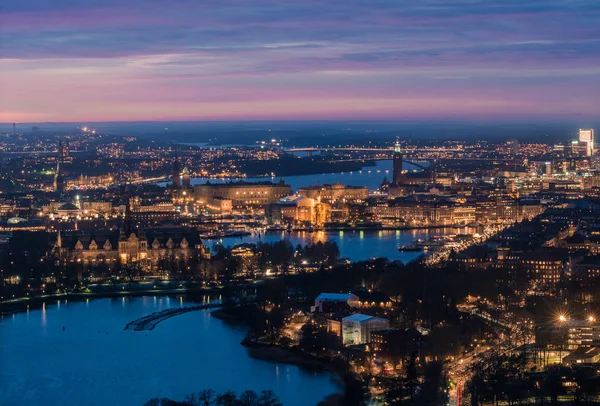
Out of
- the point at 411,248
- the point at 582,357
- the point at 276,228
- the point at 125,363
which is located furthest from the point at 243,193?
the point at 582,357

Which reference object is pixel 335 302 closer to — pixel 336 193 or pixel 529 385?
pixel 529 385

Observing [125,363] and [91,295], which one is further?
[91,295]

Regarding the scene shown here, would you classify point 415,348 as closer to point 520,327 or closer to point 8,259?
point 520,327

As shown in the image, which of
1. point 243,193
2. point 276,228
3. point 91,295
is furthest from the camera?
point 243,193

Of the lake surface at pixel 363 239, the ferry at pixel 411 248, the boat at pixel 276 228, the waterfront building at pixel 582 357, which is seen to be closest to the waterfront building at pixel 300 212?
the boat at pixel 276 228

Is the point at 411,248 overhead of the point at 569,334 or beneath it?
beneath

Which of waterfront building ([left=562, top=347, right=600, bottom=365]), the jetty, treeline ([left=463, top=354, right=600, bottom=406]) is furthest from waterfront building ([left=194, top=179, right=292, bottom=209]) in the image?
treeline ([left=463, top=354, right=600, bottom=406])
